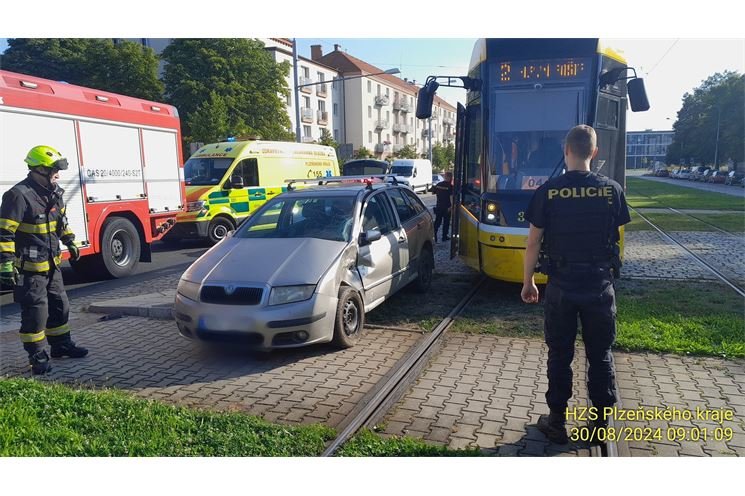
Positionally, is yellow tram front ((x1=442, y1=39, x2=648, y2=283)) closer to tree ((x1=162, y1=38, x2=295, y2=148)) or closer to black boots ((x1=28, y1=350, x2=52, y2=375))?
black boots ((x1=28, y1=350, x2=52, y2=375))

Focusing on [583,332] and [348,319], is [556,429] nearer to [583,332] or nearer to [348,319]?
[583,332]

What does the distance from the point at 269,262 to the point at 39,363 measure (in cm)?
229

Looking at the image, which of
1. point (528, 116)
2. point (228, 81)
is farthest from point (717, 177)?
point (528, 116)

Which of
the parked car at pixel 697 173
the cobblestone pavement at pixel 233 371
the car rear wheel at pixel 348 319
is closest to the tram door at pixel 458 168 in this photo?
the cobblestone pavement at pixel 233 371

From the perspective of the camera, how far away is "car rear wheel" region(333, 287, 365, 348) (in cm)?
547

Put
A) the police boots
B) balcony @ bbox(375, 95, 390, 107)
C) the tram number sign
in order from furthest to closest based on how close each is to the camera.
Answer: balcony @ bbox(375, 95, 390, 107) < the tram number sign < the police boots

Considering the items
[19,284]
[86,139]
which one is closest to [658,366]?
[19,284]

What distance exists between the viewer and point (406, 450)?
3498mm

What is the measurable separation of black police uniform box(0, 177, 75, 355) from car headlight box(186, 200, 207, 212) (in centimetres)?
828

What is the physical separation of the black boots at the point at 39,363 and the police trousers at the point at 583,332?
4.46 metres

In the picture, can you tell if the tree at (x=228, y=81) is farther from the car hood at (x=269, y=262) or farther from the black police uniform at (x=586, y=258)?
the black police uniform at (x=586, y=258)

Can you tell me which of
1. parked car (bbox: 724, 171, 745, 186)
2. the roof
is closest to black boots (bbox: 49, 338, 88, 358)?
the roof

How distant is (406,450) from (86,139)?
326 inches

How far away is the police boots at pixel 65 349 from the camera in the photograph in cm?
544
